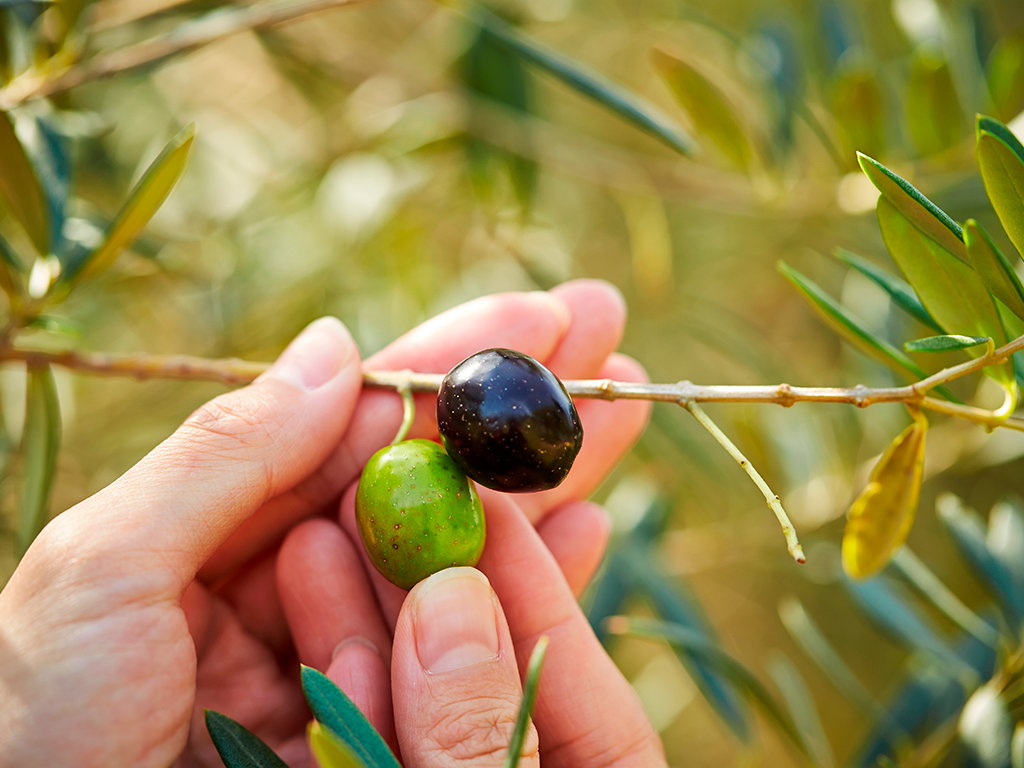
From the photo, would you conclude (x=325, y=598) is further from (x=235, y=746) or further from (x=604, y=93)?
(x=604, y=93)

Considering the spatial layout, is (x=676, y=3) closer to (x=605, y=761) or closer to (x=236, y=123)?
(x=236, y=123)

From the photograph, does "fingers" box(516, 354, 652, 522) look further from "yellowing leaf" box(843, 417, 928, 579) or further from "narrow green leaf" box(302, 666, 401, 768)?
"narrow green leaf" box(302, 666, 401, 768)

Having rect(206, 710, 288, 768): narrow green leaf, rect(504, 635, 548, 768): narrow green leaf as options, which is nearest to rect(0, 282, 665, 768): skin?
rect(206, 710, 288, 768): narrow green leaf

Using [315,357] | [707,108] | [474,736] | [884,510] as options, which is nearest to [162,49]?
[315,357]

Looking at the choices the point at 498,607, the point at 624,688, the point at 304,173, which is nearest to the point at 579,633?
the point at 624,688

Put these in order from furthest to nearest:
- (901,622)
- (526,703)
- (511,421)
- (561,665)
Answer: (901,622)
(561,665)
(511,421)
(526,703)

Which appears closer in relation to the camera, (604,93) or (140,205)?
(140,205)
